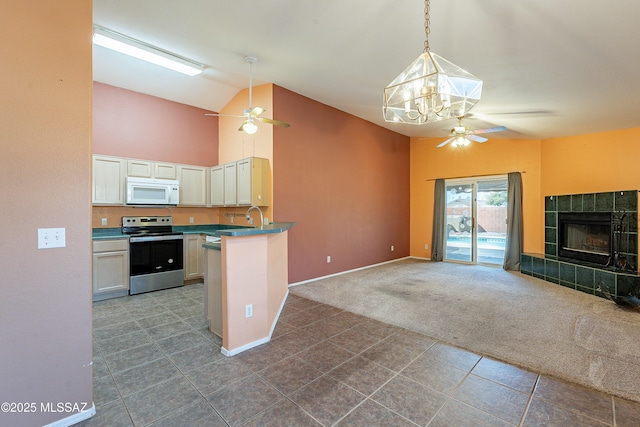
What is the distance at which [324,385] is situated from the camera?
210 cm

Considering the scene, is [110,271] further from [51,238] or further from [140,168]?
[51,238]

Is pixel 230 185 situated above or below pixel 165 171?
below

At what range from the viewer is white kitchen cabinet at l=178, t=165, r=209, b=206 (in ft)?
17.4

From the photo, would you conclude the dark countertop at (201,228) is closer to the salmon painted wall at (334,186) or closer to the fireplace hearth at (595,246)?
the salmon painted wall at (334,186)

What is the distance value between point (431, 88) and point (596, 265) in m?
4.79

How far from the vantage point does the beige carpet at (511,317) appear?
2.38 m

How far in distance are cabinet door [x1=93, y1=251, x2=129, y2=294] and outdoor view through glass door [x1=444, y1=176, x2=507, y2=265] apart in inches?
270

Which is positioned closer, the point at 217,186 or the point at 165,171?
the point at 165,171

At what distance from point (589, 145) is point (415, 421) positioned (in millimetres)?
6183

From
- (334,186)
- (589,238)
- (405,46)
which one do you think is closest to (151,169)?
(334,186)

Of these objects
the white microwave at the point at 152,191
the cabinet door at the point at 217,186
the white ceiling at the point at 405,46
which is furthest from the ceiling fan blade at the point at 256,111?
the white microwave at the point at 152,191

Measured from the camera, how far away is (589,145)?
525cm

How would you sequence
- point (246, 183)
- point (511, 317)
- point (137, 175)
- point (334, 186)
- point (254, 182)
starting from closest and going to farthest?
1. point (511, 317)
2. point (254, 182)
3. point (246, 183)
4. point (137, 175)
5. point (334, 186)

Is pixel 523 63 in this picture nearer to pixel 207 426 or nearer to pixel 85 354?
pixel 207 426
